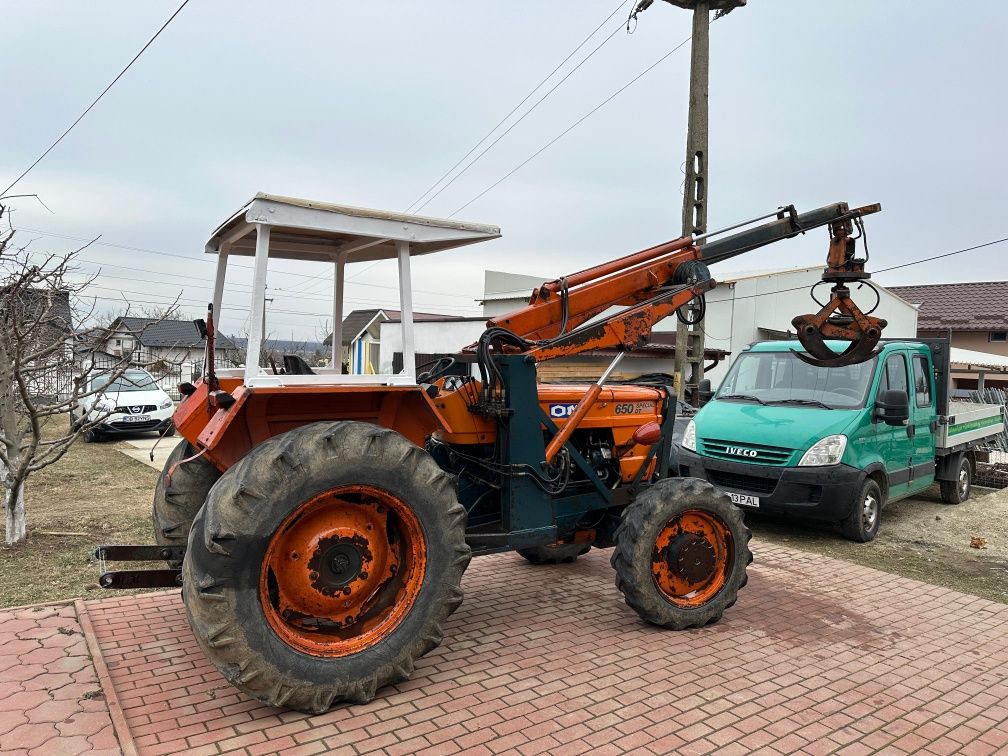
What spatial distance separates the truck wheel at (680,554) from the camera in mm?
4691

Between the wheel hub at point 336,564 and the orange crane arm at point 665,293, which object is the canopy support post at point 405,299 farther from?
the wheel hub at point 336,564

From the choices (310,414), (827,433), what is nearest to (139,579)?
(310,414)

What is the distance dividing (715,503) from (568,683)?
1.63 m

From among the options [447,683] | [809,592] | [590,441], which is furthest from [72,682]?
[809,592]

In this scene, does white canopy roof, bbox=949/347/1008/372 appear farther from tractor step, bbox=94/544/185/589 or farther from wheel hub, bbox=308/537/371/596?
tractor step, bbox=94/544/185/589

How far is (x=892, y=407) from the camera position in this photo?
759cm

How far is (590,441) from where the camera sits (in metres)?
5.33

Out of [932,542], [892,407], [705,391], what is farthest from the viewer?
[705,391]

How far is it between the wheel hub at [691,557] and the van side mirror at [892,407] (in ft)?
12.3

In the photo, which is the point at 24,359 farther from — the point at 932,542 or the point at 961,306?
the point at 961,306

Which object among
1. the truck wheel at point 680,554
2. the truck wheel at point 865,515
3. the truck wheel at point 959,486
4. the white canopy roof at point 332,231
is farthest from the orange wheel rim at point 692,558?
the truck wheel at point 959,486

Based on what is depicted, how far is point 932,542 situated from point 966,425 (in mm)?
2471

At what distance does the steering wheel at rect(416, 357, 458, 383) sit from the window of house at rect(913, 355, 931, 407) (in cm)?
615

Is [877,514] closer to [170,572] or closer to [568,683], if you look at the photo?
[568,683]
